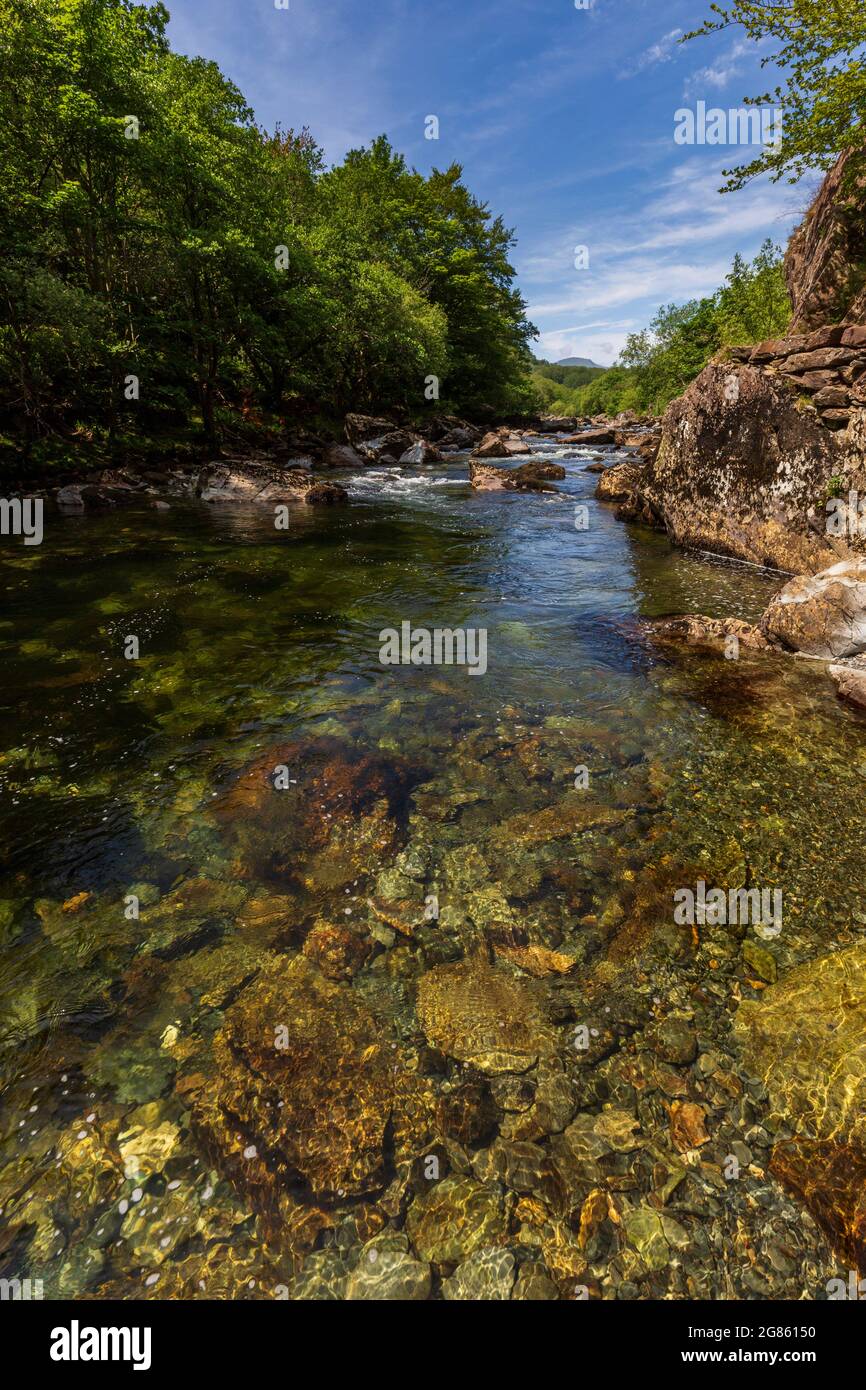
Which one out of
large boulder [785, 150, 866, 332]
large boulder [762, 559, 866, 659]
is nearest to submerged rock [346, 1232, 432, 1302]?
large boulder [762, 559, 866, 659]

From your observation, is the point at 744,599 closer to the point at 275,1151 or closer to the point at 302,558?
Result: the point at 302,558

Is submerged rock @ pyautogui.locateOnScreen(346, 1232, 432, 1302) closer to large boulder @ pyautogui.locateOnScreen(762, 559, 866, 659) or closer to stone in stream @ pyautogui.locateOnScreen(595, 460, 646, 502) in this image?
large boulder @ pyautogui.locateOnScreen(762, 559, 866, 659)

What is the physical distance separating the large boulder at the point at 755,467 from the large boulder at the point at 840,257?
11.4ft

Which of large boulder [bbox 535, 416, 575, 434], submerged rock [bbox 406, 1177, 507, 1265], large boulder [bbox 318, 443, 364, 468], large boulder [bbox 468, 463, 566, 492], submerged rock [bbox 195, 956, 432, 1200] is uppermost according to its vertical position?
large boulder [bbox 535, 416, 575, 434]

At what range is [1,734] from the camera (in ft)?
22.7

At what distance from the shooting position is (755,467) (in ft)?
43.8

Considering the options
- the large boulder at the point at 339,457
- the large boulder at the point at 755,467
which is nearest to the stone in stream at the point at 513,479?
the large boulder at the point at 339,457

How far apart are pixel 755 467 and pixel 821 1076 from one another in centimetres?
1398

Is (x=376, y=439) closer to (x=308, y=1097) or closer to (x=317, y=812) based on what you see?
(x=317, y=812)

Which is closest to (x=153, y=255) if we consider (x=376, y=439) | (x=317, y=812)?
(x=376, y=439)

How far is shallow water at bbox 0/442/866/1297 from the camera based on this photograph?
110 inches

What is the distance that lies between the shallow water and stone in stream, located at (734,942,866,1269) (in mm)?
125

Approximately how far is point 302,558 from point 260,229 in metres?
21.4

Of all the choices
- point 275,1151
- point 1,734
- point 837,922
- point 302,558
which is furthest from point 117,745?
point 302,558
